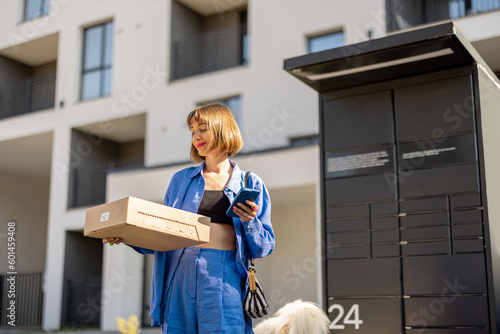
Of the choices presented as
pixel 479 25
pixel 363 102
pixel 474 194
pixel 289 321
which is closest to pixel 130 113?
pixel 479 25

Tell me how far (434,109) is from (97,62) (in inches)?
601

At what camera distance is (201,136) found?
11.6 feet

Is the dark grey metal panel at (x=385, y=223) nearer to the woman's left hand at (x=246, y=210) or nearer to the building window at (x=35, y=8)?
the woman's left hand at (x=246, y=210)

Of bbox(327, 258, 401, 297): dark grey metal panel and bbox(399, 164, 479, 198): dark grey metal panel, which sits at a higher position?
bbox(399, 164, 479, 198): dark grey metal panel

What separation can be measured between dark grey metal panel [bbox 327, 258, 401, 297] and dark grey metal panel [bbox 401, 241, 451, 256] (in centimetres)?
15

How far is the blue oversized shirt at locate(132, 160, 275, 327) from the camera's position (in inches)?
135

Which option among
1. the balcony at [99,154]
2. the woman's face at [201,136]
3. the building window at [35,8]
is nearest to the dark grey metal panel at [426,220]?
the woman's face at [201,136]

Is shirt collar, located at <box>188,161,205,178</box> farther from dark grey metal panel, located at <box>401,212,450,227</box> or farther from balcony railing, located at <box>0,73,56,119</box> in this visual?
balcony railing, located at <box>0,73,56,119</box>

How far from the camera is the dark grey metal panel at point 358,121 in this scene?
7.13 meters

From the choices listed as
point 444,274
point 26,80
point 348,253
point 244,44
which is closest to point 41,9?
point 26,80

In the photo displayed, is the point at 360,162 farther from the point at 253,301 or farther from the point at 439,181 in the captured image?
the point at 253,301

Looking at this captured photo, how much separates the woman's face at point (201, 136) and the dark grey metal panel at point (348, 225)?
390cm

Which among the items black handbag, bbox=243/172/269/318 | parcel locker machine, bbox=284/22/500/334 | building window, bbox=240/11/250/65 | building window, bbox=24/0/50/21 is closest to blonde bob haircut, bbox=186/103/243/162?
black handbag, bbox=243/172/269/318

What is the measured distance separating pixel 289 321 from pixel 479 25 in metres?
10.3
